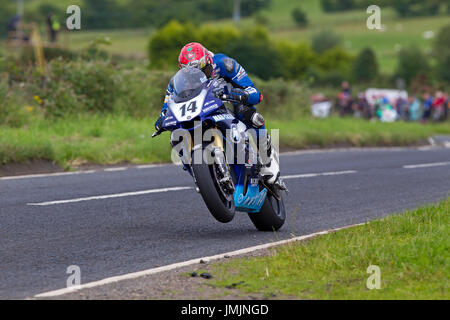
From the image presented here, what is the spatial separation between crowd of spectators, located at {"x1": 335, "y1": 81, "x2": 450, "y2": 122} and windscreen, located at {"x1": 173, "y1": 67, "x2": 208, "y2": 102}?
34.7 m

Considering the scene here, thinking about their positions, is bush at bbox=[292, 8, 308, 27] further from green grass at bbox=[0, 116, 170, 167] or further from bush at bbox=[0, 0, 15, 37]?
green grass at bbox=[0, 116, 170, 167]

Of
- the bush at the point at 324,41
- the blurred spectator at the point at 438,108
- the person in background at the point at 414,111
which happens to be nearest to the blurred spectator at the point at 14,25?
the person in background at the point at 414,111

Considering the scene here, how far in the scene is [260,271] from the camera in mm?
6387

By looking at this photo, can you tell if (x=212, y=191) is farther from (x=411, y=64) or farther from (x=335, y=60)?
(x=335, y=60)

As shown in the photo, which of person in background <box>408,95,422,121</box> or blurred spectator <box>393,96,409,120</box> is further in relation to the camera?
blurred spectator <box>393,96,409,120</box>

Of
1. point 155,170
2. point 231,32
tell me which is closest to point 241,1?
point 231,32

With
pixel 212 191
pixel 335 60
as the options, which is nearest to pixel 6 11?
pixel 335 60

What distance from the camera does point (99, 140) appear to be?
16.5 metres

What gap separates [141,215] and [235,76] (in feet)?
6.57

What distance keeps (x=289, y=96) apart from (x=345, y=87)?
17537 millimetres

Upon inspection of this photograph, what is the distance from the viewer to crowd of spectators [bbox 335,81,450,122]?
42219 mm

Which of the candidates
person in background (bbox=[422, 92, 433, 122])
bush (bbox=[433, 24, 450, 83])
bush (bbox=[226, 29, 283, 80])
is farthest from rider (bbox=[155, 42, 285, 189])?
bush (bbox=[433, 24, 450, 83])

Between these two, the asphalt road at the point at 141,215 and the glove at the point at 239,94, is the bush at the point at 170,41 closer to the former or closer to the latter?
the asphalt road at the point at 141,215

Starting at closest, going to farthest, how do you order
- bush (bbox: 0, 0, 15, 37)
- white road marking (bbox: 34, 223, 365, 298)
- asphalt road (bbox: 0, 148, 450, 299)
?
white road marking (bbox: 34, 223, 365, 298) → asphalt road (bbox: 0, 148, 450, 299) → bush (bbox: 0, 0, 15, 37)
